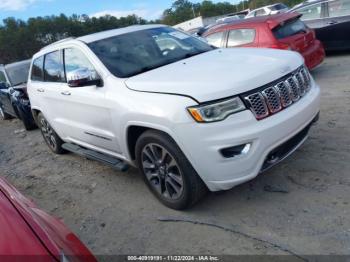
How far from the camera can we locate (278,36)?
808 centimetres

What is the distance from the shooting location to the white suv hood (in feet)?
10.9

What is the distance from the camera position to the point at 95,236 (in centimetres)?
386

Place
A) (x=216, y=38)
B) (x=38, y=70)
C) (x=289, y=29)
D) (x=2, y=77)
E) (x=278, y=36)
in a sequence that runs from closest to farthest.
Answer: (x=38, y=70), (x=278, y=36), (x=289, y=29), (x=216, y=38), (x=2, y=77)

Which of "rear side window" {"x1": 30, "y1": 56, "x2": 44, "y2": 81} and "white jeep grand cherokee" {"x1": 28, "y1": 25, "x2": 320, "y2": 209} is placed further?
"rear side window" {"x1": 30, "y1": 56, "x2": 44, "y2": 81}

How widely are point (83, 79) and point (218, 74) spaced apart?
1.50 metres

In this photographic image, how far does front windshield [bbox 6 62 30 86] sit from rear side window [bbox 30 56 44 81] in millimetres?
3629

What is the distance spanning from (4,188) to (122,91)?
67.1 inches

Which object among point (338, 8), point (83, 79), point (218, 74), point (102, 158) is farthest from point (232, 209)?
point (338, 8)

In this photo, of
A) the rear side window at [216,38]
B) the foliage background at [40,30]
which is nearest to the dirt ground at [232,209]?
the rear side window at [216,38]

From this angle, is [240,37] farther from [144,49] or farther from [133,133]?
[133,133]

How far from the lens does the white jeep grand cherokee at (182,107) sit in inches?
130

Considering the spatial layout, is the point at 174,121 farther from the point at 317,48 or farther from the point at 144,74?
the point at 317,48

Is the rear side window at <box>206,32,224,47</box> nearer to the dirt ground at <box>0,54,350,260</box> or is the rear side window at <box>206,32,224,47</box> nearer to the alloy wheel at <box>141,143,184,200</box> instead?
the dirt ground at <box>0,54,350,260</box>

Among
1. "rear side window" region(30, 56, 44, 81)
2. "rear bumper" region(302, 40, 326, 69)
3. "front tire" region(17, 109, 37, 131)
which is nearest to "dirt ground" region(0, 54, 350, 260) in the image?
"rear side window" region(30, 56, 44, 81)
